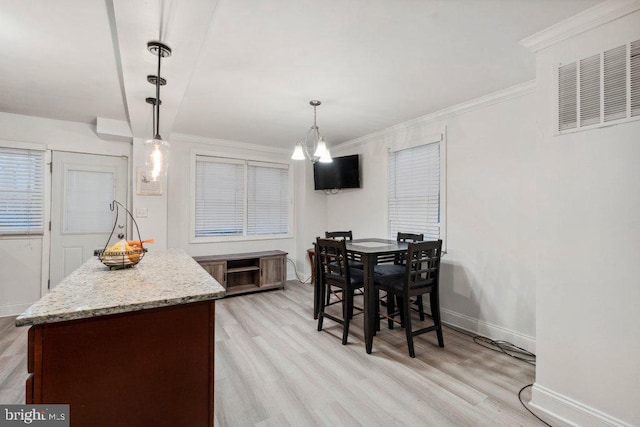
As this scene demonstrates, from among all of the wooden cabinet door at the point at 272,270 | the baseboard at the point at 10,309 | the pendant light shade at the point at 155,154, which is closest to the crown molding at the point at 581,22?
the pendant light shade at the point at 155,154

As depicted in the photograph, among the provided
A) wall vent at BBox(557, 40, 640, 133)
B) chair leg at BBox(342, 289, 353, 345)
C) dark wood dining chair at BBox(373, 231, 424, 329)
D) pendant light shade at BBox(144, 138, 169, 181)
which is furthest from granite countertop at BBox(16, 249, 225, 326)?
wall vent at BBox(557, 40, 640, 133)

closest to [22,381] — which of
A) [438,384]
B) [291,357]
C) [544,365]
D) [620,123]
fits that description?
[291,357]

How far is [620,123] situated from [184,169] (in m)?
4.69

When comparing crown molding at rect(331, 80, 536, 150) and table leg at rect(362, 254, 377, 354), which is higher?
crown molding at rect(331, 80, 536, 150)

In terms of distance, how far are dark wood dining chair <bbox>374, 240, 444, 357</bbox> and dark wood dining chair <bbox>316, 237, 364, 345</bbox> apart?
0.84 feet

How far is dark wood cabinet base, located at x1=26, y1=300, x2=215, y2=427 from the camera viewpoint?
110 cm

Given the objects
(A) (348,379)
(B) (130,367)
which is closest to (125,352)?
(B) (130,367)

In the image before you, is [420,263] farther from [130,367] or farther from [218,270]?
[218,270]

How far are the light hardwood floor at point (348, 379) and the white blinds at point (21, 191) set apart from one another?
3.76 feet

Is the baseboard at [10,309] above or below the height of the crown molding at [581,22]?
below

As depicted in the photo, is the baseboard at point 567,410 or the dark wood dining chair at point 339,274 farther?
the dark wood dining chair at point 339,274

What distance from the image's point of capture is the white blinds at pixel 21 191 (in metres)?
3.47

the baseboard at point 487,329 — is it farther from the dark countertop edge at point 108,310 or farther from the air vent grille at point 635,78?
the dark countertop edge at point 108,310

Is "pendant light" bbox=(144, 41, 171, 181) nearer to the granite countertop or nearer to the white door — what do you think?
the granite countertop
